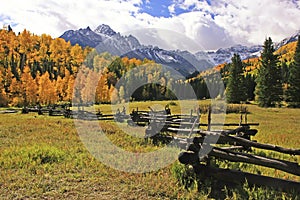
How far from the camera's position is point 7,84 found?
81.2 m

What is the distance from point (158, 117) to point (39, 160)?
8.11 metres

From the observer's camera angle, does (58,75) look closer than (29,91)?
No

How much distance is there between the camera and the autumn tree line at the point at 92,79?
37781 mm

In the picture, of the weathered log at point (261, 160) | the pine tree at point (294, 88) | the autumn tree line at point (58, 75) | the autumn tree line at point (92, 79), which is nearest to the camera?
the weathered log at point (261, 160)

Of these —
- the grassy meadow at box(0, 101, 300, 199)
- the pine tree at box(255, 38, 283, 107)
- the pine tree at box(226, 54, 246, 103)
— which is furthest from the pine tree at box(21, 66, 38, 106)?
the grassy meadow at box(0, 101, 300, 199)

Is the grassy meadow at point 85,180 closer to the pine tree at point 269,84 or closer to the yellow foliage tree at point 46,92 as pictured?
the pine tree at point 269,84

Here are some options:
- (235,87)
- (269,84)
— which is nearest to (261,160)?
(269,84)

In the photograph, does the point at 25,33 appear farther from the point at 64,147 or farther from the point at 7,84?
the point at 64,147

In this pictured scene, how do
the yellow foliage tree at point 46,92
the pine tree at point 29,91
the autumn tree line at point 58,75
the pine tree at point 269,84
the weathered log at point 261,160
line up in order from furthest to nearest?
1. the yellow foliage tree at point 46,92
2. the pine tree at point 29,91
3. the pine tree at point 269,84
4. the autumn tree line at point 58,75
5. the weathered log at point 261,160

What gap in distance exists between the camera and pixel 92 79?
6875 cm

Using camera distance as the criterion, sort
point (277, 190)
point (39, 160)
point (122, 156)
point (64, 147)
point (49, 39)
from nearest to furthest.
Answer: point (277, 190)
point (39, 160)
point (122, 156)
point (64, 147)
point (49, 39)

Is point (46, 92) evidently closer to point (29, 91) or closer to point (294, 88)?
point (29, 91)

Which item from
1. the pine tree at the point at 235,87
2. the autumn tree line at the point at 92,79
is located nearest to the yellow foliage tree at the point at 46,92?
the autumn tree line at the point at 92,79

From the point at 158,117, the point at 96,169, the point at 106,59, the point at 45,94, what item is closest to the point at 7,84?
the point at 45,94
